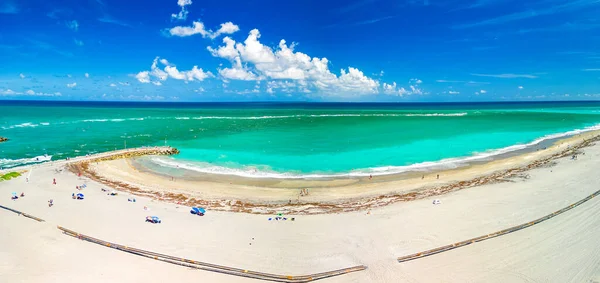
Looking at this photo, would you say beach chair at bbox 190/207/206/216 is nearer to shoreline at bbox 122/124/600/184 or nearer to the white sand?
the white sand

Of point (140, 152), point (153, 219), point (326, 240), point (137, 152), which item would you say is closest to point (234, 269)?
point (326, 240)

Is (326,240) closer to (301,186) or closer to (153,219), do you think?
(153,219)

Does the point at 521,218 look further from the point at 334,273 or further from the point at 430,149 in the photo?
the point at 430,149

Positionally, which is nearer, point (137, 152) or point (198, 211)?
point (198, 211)

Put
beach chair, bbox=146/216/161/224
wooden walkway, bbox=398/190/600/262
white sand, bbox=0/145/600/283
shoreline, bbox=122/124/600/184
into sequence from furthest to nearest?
shoreline, bbox=122/124/600/184 < beach chair, bbox=146/216/161/224 < wooden walkway, bbox=398/190/600/262 < white sand, bbox=0/145/600/283

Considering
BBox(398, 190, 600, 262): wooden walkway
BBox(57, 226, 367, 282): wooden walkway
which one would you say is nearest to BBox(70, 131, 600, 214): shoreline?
BBox(398, 190, 600, 262): wooden walkway

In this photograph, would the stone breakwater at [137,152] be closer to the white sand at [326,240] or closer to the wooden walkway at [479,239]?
the white sand at [326,240]
